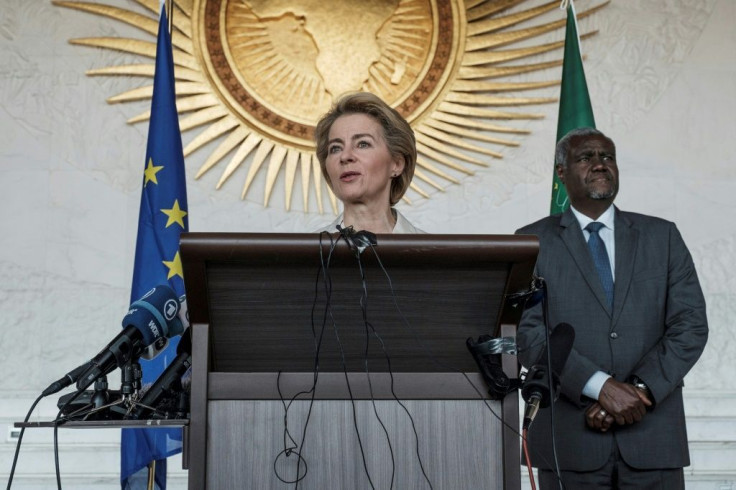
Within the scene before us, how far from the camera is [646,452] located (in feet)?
8.27

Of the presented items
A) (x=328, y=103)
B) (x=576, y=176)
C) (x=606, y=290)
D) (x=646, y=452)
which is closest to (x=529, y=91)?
(x=328, y=103)

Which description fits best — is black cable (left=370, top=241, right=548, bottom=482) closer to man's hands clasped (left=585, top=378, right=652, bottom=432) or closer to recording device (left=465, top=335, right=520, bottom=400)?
recording device (left=465, top=335, right=520, bottom=400)

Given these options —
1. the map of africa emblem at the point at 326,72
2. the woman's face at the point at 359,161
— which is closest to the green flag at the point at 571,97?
the map of africa emblem at the point at 326,72

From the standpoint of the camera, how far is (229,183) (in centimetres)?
457

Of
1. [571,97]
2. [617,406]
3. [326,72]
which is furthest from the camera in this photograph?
[326,72]

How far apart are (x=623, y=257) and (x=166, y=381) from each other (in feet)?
5.22

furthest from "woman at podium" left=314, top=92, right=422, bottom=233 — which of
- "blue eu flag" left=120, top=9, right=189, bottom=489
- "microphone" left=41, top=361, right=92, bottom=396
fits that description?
"blue eu flag" left=120, top=9, right=189, bottom=489

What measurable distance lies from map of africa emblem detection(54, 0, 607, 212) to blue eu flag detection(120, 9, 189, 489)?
54 centimetres

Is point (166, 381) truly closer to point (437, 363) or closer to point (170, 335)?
point (170, 335)

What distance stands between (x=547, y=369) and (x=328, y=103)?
3.27m

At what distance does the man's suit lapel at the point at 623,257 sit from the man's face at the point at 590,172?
9 centimetres

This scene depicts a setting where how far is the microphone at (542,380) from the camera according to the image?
5.02 ft

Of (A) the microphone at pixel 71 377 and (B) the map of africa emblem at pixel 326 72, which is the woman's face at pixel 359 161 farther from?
(B) the map of africa emblem at pixel 326 72

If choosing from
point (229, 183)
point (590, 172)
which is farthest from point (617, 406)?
point (229, 183)
